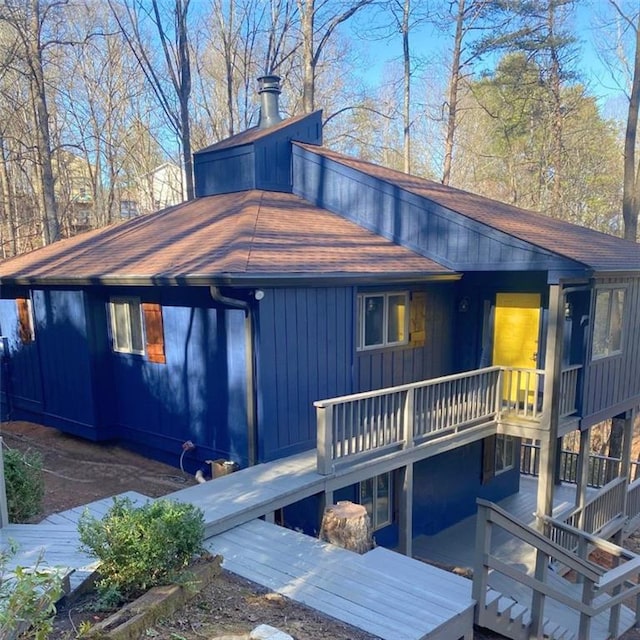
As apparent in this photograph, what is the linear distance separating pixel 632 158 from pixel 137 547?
57.0 feet

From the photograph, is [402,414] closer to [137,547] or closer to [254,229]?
[254,229]

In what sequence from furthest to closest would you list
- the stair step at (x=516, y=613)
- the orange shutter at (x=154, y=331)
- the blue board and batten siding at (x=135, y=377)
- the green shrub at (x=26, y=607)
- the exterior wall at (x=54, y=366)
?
the exterior wall at (x=54, y=366)
the orange shutter at (x=154, y=331)
the blue board and batten siding at (x=135, y=377)
the stair step at (x=516, y=613)
the green shrub at (x=26, y=607)

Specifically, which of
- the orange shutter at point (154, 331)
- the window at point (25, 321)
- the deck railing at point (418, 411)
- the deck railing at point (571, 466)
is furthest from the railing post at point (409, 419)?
the window at point (25, 321)

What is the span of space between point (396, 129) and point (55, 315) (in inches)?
749

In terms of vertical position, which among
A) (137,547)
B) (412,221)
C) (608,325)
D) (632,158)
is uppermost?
(632,158)

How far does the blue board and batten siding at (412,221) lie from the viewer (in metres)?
8.07

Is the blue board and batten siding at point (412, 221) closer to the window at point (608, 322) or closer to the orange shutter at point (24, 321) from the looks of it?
the window at point (608, 322)

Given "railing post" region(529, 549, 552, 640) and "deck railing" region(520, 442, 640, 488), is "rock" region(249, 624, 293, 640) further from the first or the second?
"deck railing" region(520, 442, 640, 488)

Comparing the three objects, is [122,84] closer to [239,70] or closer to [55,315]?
[239,70]

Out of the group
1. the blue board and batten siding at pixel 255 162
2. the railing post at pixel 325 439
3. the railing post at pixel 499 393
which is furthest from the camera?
the blue board and batten siding at pixel 255 162

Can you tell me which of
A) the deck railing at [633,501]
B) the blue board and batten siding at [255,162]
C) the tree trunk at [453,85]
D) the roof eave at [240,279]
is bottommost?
the deck railing at [633,501]

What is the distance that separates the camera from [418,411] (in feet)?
25.4

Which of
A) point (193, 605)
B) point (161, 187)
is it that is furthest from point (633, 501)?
point (161, 187)

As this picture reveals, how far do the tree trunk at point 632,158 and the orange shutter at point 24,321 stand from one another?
622 inches
